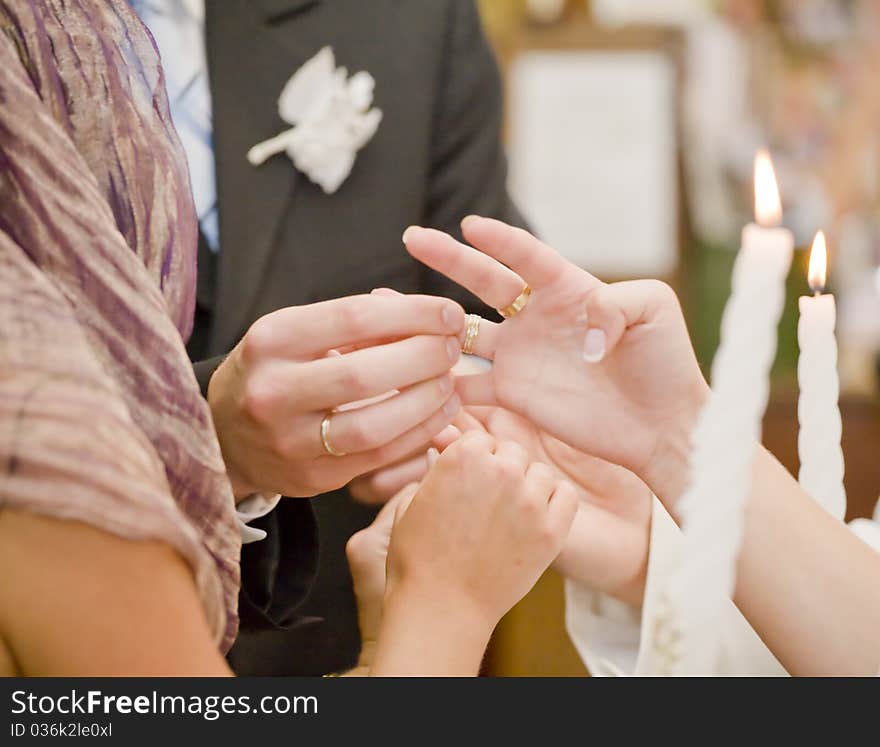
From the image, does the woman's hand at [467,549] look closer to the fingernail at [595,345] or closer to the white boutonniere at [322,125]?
the fingernail at [595,345]

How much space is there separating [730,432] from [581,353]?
0.23 m

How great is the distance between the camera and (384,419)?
0.60 metres

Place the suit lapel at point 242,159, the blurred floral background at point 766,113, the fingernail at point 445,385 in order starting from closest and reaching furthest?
the fingernail at point 445,385 < the suit lapel at point 242,159 < the blurred floral background at point 766,113

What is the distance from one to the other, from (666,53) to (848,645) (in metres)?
2.00

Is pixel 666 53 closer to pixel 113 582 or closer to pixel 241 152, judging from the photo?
pixel 241 152

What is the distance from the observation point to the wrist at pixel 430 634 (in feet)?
1.62

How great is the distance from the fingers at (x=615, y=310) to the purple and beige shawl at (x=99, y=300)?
21cm

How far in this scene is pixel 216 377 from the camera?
632 mm

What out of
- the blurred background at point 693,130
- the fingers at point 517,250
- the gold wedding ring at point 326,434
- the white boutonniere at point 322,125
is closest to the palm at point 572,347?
the fingers at point 517,250

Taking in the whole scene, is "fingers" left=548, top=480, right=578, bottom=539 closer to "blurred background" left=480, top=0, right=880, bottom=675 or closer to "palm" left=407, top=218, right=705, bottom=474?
"palm" left=407, top=218, right=705, bottom=474

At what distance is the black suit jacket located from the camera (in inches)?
27.6

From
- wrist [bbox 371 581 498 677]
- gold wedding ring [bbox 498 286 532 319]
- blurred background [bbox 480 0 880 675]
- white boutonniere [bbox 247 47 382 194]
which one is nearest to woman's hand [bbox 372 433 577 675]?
wrist [bbox 371 581 498 677]

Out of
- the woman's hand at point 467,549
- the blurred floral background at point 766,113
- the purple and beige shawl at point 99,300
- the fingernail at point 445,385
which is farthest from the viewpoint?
the blurred floral background at point 766,113
